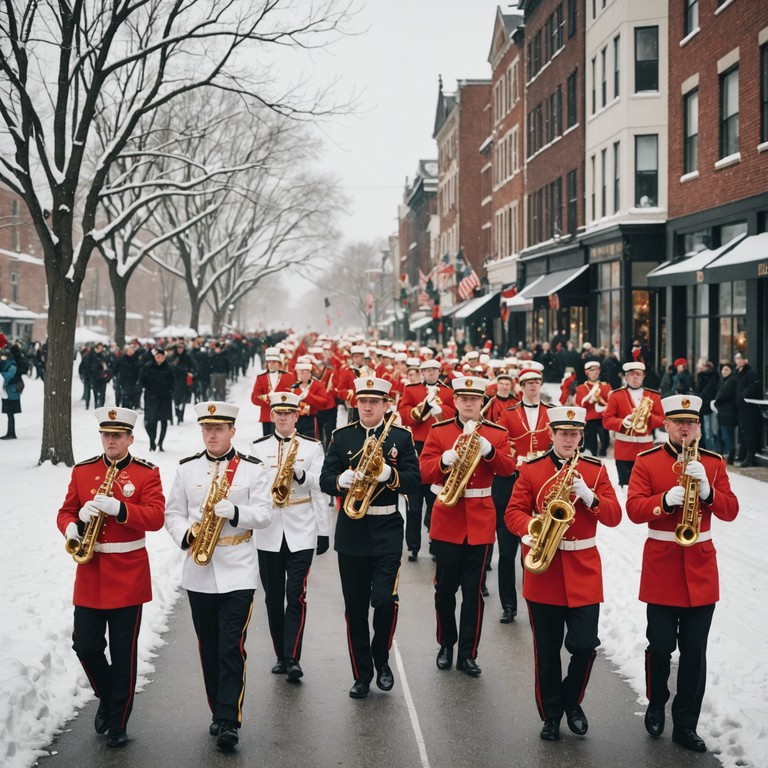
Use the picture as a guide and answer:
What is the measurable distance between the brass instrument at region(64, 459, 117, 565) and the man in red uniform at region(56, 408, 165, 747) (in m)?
0.01

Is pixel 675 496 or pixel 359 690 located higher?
pixel 675 496

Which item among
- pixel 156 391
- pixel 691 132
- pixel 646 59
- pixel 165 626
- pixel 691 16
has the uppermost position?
pixel 646 59

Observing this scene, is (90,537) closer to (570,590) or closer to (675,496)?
(570,590)

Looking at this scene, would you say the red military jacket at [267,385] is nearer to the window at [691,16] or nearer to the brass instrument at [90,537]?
the brass instrument at [90,537]

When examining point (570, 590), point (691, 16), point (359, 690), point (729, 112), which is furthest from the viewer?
point (691, 16)

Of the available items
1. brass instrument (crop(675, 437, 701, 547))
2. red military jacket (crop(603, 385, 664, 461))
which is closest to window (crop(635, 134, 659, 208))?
red military jacket (crop(603, 385, 664, 461))

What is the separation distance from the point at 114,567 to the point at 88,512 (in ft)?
1.45

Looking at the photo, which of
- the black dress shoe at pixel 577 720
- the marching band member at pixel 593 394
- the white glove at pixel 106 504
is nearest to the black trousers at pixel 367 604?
the black dress shoe at pixel 577 720

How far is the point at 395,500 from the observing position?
8016 millimetres

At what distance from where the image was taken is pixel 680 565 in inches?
268

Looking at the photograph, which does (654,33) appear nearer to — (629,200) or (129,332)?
(629,200)

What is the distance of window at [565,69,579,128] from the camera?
35125 millimetres

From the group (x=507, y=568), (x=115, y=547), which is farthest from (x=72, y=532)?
(x=507, y=568)

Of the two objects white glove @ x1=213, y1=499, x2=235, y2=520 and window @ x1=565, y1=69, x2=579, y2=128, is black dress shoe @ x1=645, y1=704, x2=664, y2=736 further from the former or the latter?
window @ x1=565, y1=69, x2=579, y2=128
